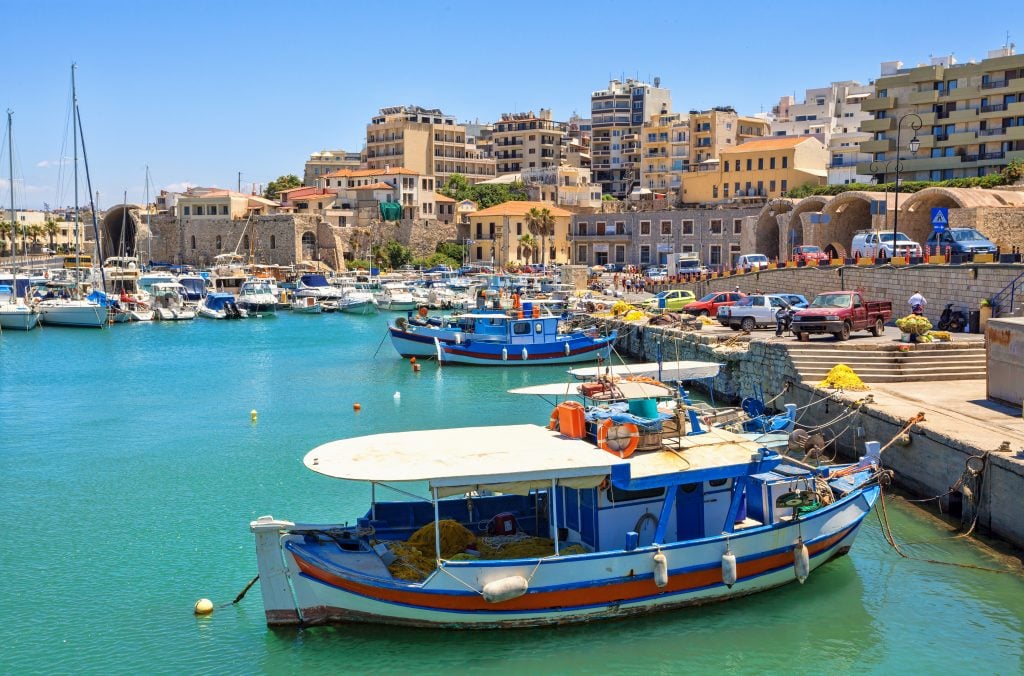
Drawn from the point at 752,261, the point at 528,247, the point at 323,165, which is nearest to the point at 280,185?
the point at 323,165

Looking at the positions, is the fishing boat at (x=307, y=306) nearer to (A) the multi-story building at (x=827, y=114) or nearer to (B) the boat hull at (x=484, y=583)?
(A) the multi-story building at (x=827, y=114)

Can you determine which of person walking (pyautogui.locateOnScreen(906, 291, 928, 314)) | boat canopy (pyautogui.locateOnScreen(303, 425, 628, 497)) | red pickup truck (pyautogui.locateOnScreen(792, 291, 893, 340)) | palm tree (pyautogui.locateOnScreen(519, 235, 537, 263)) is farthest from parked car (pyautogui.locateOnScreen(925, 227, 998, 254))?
palm tree (pyautogui.locateOnScreen(519, 235, 537, 263))

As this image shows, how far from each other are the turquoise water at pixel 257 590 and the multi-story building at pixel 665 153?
246ft

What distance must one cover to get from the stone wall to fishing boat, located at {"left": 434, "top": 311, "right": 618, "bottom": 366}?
7.82 metres

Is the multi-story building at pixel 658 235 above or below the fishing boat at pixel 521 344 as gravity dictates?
above

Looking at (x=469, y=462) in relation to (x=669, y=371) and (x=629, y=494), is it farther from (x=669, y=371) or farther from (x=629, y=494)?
(x=669, y=371)

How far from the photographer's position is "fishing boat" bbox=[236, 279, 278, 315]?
213 feet

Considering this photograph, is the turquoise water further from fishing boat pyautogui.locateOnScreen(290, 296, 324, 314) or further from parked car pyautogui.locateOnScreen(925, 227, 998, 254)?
fishing boat pyautogui.locateOnScreen(290, 296, 324, 314)

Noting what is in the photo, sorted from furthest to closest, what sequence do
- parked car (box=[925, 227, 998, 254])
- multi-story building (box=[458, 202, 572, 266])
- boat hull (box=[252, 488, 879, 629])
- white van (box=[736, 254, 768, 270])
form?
multi-story building (box=[458, 202, 572, 266])
white van (box=[736, 254, 768, 270])
parked car (box=[925, 227, 998, 254])
boat hull (box=[252, 488, 879, 629])

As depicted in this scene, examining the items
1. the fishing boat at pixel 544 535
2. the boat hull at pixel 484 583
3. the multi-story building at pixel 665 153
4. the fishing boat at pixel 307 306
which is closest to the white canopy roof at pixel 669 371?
the fishing boat at pixel 544 535

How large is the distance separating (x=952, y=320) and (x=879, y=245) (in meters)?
10.7

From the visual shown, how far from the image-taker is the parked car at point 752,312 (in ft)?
108

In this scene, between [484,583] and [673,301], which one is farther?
[673,301]

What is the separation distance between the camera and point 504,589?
12320mm
